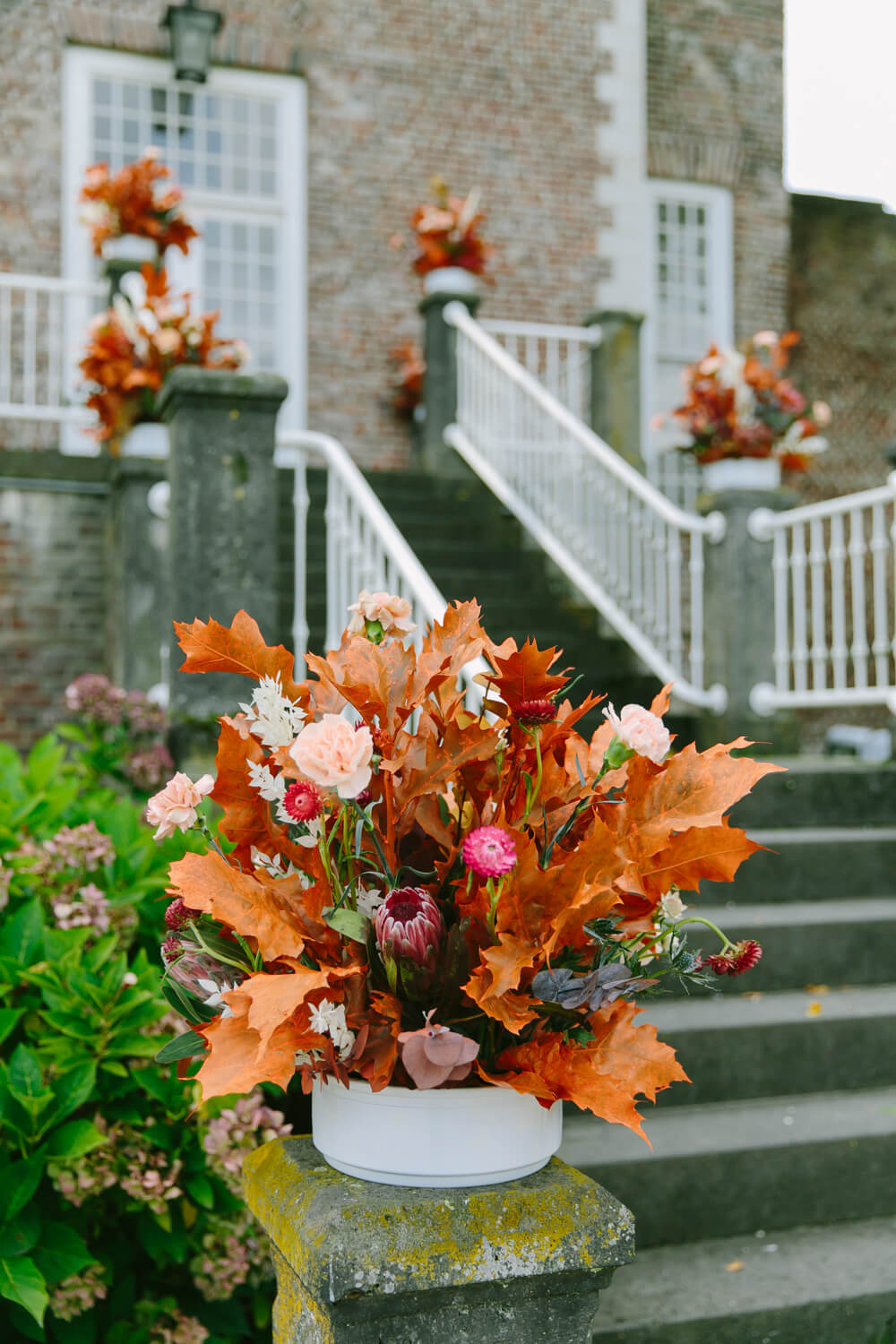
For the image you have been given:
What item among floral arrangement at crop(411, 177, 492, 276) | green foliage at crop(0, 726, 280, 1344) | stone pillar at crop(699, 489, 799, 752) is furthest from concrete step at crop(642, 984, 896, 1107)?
floral arrangement at crop(411, 177, 492, 276)

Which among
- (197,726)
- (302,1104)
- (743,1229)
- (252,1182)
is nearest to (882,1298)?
(743,1229)

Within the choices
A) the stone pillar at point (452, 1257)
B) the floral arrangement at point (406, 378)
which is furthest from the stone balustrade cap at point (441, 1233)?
the floral arrangement at point (406, 378)

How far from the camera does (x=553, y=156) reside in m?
9.13

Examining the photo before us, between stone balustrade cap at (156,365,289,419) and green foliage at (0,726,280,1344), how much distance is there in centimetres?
174

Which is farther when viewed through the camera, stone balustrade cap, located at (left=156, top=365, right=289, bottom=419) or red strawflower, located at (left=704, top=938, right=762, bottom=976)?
stone balustrade cap, located at (left=156, top=365, right=289, bottom=419)

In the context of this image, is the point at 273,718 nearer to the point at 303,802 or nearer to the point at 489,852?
the point at 303,802

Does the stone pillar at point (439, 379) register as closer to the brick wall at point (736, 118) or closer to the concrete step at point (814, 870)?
the brick wall at point (736, 118)

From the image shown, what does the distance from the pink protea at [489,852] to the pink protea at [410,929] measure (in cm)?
11

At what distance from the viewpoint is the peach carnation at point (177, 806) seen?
1.37 meters

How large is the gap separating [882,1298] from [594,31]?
9.19 metres

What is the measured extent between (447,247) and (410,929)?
7125 millimetres

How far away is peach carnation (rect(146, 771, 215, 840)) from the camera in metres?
1.37

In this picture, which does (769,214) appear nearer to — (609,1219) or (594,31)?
(594,31)

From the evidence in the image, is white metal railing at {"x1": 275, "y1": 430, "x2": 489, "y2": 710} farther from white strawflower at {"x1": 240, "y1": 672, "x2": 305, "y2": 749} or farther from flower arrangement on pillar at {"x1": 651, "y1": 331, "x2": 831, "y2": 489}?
white strawflower at {"x1": 240, "y1": 672, "x2": 305, "y2": 749}
